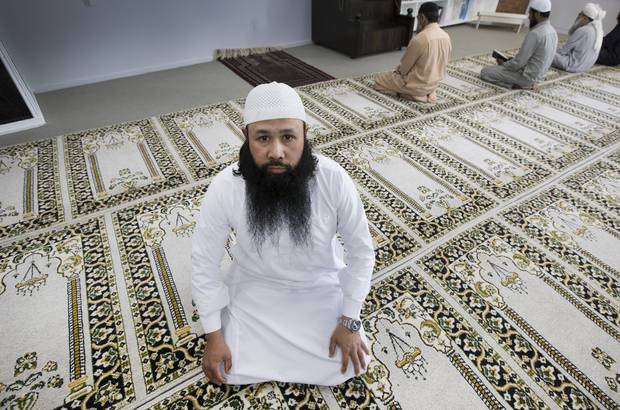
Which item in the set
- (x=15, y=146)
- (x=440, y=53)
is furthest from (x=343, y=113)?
(x=15, y=146)

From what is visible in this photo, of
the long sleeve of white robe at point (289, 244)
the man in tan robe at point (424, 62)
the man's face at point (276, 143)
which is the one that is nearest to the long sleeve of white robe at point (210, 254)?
the long sleeve of white robe at point (289, 244)

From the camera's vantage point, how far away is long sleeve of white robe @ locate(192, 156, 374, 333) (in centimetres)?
104

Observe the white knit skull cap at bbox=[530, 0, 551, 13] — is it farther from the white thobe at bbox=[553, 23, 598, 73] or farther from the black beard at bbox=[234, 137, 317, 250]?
the black beard at bbox=[234, 137, 317, 250]

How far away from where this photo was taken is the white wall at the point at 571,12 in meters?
5.16

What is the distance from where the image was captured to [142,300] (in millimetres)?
1412

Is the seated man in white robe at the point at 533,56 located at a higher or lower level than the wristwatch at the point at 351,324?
higher

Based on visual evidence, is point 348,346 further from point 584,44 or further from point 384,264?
point 584,44

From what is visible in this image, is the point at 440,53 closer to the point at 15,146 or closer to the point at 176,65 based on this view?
the point at 176,65

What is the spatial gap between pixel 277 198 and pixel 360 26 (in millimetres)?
Result: 3718

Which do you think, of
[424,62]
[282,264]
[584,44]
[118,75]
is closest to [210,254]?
[282,264]

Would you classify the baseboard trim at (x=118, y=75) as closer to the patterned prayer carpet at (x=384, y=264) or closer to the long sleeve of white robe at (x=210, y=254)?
the patterned prayer carpet at (x=384, y=264)

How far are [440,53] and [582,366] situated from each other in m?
2.80

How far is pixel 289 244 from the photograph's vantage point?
3.56ft

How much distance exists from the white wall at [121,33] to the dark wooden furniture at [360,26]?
0.45 meters
